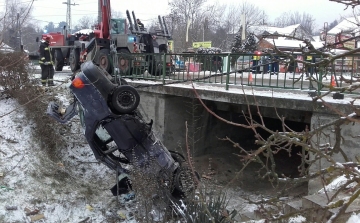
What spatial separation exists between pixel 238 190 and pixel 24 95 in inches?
204

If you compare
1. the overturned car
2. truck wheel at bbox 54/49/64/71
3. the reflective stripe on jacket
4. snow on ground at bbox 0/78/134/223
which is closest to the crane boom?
the reflective stripe on jacket

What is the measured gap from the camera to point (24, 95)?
888cm

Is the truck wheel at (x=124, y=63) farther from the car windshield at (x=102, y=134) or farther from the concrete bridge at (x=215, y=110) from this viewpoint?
the car windshield at (x=102, y=134)

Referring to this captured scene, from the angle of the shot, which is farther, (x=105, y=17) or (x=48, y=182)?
(x=105, y=17)

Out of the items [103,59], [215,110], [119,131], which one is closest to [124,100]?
[119,131]

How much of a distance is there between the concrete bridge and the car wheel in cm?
210

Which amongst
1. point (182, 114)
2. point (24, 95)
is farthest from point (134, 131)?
point (24, 95)

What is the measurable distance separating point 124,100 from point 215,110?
4.60m

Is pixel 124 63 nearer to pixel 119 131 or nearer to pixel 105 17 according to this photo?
pixel 105 17

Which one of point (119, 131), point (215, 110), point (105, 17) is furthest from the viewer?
point (105, 17)

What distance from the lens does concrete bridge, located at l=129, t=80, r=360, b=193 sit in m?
6.48

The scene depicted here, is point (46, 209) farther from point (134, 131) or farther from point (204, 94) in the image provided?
point (204, 94)

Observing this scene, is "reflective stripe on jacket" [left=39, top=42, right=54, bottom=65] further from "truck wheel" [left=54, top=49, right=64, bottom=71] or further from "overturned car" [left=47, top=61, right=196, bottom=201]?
"overturned car" [left=47, top=61, right=196, bottom=201]

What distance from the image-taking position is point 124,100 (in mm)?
5254
